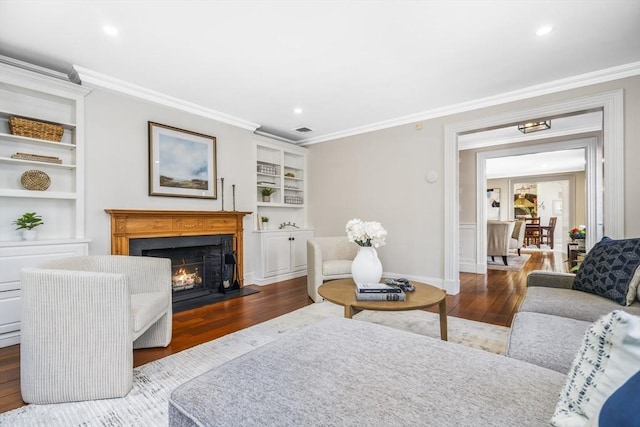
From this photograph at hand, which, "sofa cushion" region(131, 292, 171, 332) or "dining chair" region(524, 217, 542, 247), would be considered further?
"dining chair" region(524, 217, 542, 247)

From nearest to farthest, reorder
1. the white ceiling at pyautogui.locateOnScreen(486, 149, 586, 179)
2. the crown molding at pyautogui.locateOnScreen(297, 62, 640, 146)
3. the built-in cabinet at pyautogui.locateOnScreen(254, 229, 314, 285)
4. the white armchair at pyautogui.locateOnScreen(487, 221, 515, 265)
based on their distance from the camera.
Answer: the crown molding at pyautogui.locateOnScreen(297, 62, 640, 146) → the built-in cabinet at pyautogui.locateOnScreen(254, 229, 314, 285) → the white armchair at pyautogui.locateOnScreen(487, 221, 515, 265) → the white ceiling at pyautogui.locateOnScreen(486, 149, 586, 179)

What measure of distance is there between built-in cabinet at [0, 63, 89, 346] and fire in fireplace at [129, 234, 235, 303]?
822 millimetres

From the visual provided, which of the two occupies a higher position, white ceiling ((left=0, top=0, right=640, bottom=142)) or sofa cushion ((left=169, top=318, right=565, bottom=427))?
white ceiling ((left=0, top=0, right=640, bottom=142))

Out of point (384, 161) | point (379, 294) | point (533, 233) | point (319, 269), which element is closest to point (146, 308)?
point (379, 294)

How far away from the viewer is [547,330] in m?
1.50

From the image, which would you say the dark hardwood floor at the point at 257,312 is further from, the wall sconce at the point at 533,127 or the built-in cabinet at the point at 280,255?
the wall sconce at the point at 533,127

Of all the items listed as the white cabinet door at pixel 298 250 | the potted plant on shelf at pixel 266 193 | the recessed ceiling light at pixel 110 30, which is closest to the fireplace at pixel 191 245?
the potted plant on shelf at pixel 266 193

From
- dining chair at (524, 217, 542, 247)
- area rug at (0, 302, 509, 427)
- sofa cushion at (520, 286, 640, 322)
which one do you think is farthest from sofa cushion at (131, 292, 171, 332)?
dining chair at (524, 217, 542, 247)

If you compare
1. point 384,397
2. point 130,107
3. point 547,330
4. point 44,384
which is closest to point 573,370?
point 384,397

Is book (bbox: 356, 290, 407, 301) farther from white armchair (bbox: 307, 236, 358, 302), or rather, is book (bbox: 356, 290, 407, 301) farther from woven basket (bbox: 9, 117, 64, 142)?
woven basket (bbox: 9, 117, 64, 142)

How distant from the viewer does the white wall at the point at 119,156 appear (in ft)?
10.1

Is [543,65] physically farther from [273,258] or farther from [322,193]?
[273,258]

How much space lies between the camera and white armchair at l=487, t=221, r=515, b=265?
6.37 m

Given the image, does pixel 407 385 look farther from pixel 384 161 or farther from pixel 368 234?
pixel 384 161
